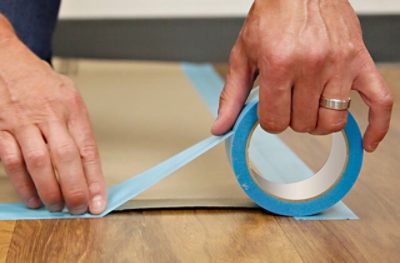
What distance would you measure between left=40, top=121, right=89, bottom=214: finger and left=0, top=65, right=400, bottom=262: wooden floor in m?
0.05

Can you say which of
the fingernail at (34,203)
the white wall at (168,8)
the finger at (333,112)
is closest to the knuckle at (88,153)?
the fingernail at (34,203)

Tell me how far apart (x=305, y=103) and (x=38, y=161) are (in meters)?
0.40

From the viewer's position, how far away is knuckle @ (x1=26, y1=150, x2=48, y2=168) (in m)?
1.03

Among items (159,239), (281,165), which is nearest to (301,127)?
(159,239)

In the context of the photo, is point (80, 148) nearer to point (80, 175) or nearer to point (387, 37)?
point (80, 175)

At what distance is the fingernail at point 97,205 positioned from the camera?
3.62 feet

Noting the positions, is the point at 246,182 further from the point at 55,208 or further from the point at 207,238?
the point at 55,208

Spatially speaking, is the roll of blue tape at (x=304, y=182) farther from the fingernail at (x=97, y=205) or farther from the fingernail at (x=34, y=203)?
the fingernail at (x=34, y=203)

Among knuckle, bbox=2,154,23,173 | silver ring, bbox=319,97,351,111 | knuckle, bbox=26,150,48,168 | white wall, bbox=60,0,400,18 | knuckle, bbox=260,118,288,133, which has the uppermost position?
silver ring, bbox=319,97,351,111

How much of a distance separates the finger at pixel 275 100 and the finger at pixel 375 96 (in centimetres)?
11

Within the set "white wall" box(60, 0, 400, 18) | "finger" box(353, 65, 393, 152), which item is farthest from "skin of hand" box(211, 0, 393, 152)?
"white wall" box(60, 0, 400, 18)

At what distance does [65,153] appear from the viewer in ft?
3.43

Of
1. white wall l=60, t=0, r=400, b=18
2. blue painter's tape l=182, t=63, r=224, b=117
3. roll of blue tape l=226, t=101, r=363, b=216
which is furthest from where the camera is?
white wall l=60, t=0, r=400, b=18

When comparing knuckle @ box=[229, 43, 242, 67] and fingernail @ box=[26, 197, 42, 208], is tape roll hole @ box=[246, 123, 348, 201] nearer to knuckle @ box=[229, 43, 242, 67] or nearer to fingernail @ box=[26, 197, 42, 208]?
knuckle @ box=[229, 43, 242, 67]
